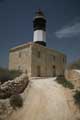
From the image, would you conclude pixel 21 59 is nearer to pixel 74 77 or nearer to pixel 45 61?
pixel 45 61

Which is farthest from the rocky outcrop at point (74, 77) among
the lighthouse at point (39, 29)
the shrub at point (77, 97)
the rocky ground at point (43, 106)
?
the lighthouse at point (39, 29)

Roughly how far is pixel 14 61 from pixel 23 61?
2143 mm

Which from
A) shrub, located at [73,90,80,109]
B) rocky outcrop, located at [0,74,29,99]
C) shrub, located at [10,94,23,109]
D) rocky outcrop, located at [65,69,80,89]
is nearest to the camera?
shrub, located at [10,94,23,109]

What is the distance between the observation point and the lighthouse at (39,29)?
29875 mm

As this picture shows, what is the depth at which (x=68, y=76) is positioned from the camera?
66.1 feet

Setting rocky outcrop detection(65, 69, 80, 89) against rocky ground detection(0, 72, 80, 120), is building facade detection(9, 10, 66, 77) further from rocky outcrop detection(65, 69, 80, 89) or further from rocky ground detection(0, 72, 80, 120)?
rocky ground detection(0, 72, 80, 120)

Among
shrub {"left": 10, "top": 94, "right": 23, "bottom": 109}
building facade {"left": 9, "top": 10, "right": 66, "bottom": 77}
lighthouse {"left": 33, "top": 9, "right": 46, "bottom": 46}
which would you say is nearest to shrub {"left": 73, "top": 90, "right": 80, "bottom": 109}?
shrub {"left": 10, "top": 94, "right": 23, "bottom": 109}

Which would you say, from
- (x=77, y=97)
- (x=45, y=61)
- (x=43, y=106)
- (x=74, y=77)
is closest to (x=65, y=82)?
(x=74, y=77)

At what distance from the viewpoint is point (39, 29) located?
30125 mm

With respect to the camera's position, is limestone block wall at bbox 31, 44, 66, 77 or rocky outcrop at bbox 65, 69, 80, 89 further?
limestone block wall at bbox 31, 44, 66, 77

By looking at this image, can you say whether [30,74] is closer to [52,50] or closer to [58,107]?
[52,50]

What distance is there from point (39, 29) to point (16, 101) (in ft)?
55.8

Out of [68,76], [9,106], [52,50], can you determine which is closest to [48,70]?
[52,50]

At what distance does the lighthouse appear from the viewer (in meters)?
29.9
